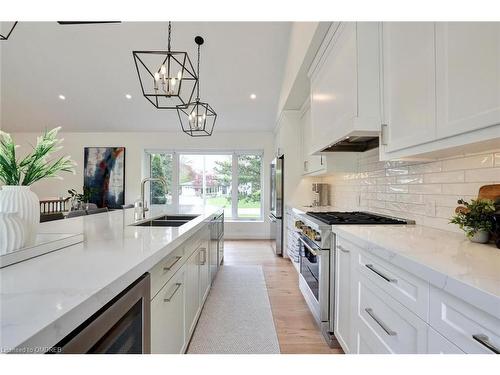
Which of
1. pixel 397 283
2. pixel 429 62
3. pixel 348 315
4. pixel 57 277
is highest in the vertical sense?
pixel 429 62

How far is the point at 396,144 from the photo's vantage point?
5.25ft

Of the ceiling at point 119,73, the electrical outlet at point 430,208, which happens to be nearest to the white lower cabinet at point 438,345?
the electrical outlet at point 430,208

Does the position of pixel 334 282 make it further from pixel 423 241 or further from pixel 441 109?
pixel 441 109

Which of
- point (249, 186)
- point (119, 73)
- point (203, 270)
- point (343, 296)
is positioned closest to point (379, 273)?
point (343, 296)

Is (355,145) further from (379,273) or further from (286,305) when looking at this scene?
(286,305)

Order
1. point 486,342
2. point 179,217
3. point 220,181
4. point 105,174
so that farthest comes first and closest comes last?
point 220,181 < point 105,174 < point 179,217 < point 486,342

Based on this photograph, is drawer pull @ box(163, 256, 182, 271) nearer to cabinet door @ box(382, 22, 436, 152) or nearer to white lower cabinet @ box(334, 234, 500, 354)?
white lower cabinet @ box(334, 234, 500, 354)

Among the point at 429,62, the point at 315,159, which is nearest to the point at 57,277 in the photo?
the point at 429,62

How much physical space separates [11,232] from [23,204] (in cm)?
11

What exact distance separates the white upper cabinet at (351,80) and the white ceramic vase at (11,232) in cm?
186

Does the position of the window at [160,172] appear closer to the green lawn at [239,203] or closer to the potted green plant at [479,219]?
the green lawn at [239,203]

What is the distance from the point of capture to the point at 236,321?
2350mm

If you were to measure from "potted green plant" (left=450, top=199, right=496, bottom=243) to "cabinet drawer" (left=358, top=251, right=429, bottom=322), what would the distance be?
0.44m
